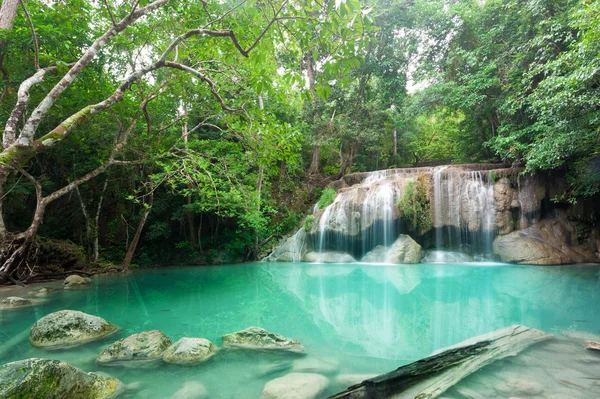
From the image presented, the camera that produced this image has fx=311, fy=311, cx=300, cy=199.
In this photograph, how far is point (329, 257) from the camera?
14.3 m

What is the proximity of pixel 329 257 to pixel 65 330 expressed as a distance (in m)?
11.1

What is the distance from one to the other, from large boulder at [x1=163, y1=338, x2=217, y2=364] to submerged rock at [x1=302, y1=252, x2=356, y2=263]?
1070 cm

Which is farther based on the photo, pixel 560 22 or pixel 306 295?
pixel 560 22

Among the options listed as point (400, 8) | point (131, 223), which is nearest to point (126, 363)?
point (131, 223)

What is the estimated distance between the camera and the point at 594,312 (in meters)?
5.02

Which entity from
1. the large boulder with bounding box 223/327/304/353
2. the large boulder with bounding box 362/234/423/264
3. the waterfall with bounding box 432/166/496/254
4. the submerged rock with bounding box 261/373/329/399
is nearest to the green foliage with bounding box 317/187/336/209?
the large boulder with bounding box 362/234/423/264

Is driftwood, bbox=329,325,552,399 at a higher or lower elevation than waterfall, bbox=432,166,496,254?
lower

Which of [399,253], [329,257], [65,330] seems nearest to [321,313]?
[65,330]

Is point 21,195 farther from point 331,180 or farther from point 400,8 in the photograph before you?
point 400,8

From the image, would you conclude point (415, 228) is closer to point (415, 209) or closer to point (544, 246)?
point (415, 209)

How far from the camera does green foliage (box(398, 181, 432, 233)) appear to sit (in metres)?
13.3

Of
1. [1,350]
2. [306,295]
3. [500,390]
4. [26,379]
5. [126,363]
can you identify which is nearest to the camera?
[26,379]

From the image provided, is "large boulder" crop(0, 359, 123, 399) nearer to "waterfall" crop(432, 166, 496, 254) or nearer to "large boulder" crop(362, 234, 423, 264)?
"large boulder" crop(362, 234, 423, 264)

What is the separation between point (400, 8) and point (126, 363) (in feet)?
65.1
